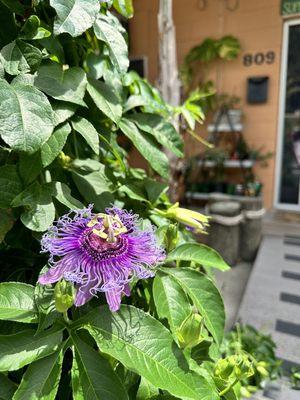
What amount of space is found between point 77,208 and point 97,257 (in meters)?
0.13

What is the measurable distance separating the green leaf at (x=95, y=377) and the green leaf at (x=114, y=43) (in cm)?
48

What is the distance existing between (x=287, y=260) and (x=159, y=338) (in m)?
2.66

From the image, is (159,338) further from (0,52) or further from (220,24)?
(220,24)

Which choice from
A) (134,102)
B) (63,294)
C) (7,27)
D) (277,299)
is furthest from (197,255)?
(277,299)

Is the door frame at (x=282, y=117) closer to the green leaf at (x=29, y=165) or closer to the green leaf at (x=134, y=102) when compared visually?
the green leaf at (x=134, y=102)

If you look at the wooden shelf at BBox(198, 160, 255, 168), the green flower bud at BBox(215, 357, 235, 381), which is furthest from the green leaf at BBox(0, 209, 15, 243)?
the wooden shelf at BBox(198, 160, 255, 168)

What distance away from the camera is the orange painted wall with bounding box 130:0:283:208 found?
3564 millimetres

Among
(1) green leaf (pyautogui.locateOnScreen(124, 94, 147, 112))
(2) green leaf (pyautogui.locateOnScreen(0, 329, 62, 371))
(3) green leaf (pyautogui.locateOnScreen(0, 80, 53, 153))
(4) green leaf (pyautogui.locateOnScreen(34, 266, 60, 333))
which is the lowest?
(2) green leaf (pyautogui.locateOnScreen(0, 329, 62, 371))

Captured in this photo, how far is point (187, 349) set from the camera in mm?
590

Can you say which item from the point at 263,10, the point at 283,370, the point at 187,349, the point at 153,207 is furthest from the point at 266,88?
the point at 187,349

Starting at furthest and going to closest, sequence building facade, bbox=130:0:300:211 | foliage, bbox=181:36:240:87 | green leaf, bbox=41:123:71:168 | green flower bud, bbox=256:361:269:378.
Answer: foliage, bbox=181:36:240:87, building facade, bbox=130:0:300:211, green flower bud, bbox=256:361:269:378, green leaf, bbox=41:123:71:168

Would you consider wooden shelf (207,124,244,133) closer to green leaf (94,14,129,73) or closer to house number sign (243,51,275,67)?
house number sign (243,51,275,67)

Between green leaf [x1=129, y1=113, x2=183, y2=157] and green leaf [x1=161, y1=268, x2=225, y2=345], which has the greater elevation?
green leaf [x1=129, y1=113, x2=183, y2=157]

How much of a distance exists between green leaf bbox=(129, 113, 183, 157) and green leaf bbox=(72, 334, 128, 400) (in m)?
0.47
